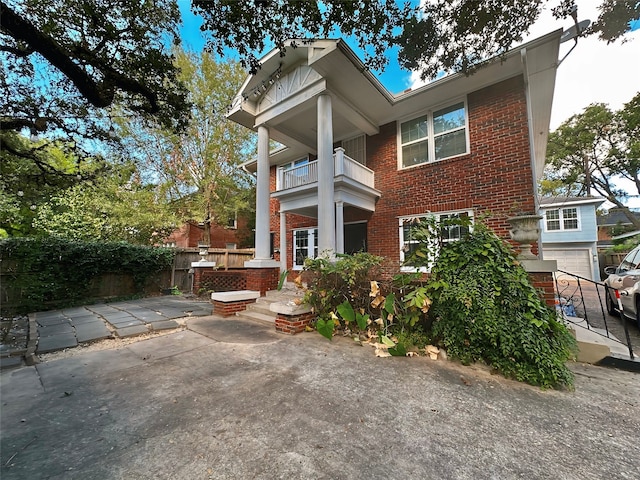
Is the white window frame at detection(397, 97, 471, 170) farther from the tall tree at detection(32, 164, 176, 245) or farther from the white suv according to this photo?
the tall tree at detection(32, 164, 176, 245)

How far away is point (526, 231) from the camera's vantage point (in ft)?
12.0

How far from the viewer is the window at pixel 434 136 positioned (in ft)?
22.8

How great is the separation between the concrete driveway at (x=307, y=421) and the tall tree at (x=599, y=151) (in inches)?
837

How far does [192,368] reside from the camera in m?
3.09

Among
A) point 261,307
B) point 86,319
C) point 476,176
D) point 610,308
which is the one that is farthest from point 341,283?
point 610,308

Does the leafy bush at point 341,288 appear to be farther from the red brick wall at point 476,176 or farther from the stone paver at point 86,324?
the stone paver at point 86,324

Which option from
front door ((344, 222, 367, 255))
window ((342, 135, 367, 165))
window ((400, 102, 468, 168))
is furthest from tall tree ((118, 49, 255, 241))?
window ((400, 102, 468, 168))

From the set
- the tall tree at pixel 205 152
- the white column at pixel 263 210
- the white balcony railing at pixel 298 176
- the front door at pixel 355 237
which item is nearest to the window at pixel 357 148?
the white balcony railing at pixel 298 176

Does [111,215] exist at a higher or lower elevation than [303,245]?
higher

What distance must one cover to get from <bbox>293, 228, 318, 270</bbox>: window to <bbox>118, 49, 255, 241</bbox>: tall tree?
19.6 ft

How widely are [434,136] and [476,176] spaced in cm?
172

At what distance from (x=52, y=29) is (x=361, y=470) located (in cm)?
525

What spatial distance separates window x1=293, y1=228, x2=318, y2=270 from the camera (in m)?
9.91

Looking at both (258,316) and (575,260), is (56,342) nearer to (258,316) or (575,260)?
(258,316)
